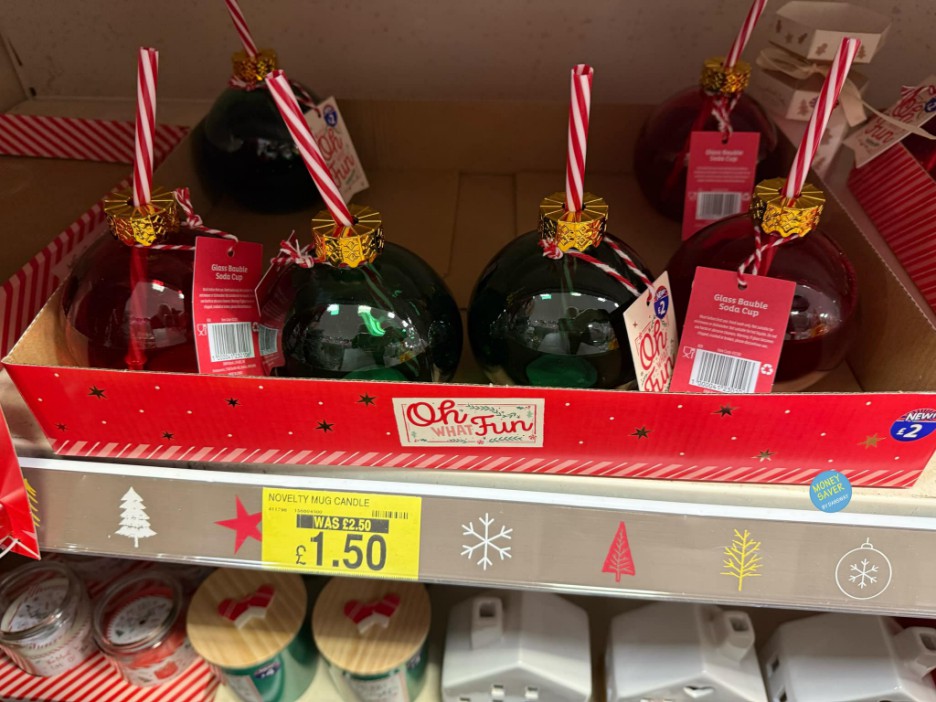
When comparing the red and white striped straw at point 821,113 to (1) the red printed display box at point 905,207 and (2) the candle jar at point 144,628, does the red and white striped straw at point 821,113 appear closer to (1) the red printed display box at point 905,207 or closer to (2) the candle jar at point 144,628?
(1) the red printed display box at point 905,207

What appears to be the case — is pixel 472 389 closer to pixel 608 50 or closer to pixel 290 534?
pixel 290 534

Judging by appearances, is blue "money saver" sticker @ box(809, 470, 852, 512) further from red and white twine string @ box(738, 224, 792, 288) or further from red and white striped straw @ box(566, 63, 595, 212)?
red and white striped straw @ box(566, 63, 595, 212)

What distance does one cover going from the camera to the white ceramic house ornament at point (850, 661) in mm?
860

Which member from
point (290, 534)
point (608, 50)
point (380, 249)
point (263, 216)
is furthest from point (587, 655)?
point (608, 50)

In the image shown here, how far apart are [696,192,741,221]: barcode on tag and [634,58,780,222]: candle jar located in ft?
0.16

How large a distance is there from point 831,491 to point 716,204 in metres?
0.40

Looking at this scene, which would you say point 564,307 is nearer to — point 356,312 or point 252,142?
point 356,312

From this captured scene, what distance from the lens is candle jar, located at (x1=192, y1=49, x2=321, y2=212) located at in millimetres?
939

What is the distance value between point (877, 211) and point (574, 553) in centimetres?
56

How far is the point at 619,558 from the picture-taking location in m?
0.65

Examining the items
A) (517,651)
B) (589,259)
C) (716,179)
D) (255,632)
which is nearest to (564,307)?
(589,259)

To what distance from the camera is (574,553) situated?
0.65 meters

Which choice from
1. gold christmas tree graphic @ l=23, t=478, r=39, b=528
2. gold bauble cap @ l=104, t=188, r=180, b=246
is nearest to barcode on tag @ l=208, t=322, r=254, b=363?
gold bauble cap @ l=104, t=188, r=180, b=246

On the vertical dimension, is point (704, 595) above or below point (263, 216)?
below
